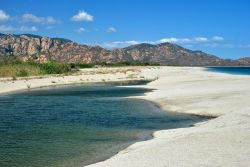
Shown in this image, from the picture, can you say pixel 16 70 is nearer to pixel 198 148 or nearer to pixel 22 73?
pixel 22 73

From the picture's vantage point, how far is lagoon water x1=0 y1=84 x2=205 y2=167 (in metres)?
16.7

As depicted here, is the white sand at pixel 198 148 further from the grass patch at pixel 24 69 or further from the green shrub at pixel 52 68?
the green shrub at pixel 52 68

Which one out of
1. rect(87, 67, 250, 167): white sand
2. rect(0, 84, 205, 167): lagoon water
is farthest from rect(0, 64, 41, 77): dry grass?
rect(87, 67, 250, 167): white sand

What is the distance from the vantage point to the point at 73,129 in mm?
22734

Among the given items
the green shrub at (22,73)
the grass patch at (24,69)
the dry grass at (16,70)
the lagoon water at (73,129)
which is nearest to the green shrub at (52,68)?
the grass patch at (24,69)

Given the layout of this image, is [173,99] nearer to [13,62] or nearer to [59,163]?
[59,163]

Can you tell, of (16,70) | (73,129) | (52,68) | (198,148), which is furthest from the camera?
(52,68)

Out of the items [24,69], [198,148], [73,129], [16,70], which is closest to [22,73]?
[16,70]

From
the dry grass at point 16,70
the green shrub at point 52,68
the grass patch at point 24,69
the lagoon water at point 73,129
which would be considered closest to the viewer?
the lagoon water at point 73,129

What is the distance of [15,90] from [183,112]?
28.1m

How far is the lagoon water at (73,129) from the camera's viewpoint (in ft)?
54.7

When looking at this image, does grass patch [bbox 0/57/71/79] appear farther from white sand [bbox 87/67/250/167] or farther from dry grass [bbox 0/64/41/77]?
white sand [bbox 87/67/250/167]

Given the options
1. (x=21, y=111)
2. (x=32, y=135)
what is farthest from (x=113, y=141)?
(x=21, y=111)

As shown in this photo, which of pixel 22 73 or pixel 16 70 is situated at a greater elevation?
pixel 16 70
